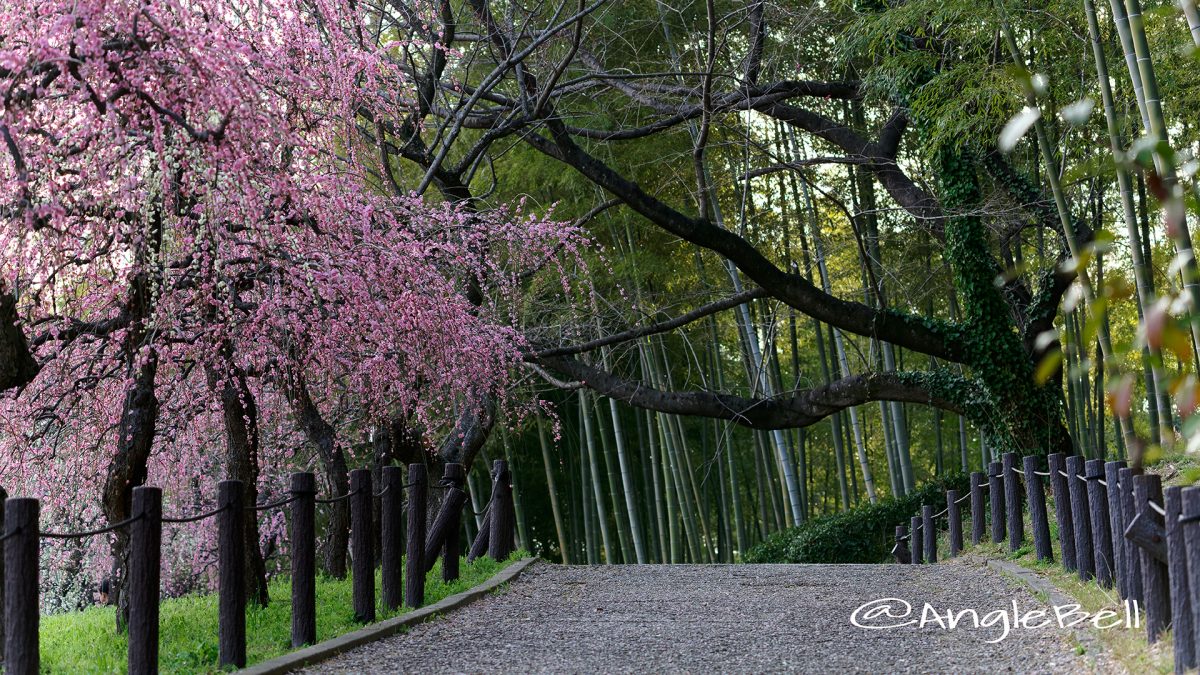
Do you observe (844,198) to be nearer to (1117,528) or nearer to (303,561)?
(1117,528)

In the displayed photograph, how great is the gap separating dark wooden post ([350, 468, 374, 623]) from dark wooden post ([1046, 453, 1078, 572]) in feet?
11.7

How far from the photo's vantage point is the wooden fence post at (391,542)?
5848 millimetres

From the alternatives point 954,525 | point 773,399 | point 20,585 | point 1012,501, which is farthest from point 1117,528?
point 773,399

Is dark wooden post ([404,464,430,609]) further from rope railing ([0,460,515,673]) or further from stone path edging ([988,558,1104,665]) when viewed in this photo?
stone path edging ([988,558,1104,665])

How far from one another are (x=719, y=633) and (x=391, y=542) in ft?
5.68

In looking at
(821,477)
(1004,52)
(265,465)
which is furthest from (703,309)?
(821,477)

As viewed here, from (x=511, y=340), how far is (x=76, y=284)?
14.8 feet

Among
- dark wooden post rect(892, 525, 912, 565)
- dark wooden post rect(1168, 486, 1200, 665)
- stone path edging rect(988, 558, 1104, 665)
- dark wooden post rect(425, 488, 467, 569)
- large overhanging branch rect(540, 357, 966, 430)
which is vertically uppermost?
large overhanging branch rect(540, 357, 966, 430)

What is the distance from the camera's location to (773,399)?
38.9 feet

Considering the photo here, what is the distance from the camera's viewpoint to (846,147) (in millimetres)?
12008

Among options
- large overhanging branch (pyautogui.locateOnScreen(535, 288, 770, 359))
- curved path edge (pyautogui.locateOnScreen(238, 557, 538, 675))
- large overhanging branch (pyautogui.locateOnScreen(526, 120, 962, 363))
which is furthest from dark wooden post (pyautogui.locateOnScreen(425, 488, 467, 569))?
large overhanging branch (pyautogui.locateOnScreen(535, 288, 770, 359))

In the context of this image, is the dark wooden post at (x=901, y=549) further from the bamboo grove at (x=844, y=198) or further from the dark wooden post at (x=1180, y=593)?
the dark wooden post at (x=1180, y=593)

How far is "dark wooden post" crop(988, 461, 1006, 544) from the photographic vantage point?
8.44m

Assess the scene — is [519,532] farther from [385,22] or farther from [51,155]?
[51,155]
